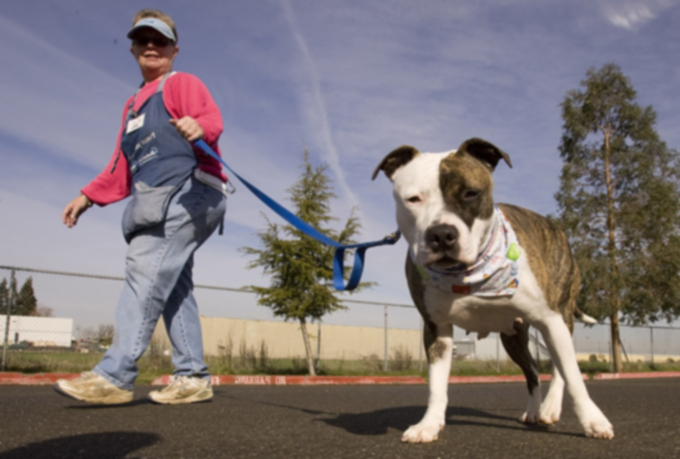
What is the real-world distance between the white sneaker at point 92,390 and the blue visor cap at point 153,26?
2299 millimetres

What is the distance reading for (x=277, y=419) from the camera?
3537 millimetres

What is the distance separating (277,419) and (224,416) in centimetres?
33

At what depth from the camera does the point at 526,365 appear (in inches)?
151

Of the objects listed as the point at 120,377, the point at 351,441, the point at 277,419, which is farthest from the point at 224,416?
the point at 351,441

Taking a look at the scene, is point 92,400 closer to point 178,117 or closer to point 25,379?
point 178,117

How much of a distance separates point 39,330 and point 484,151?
948 cm

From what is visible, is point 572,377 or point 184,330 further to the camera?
point 184,330

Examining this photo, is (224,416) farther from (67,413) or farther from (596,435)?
(596,435)

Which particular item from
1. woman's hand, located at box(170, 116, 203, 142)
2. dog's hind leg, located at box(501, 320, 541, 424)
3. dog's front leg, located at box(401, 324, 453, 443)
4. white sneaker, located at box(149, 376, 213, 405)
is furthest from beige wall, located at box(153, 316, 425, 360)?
dog's front leg, located at box(401, 324, 453, 443)

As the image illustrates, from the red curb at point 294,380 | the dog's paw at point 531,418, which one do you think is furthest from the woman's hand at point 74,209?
the red curb at point 294,380

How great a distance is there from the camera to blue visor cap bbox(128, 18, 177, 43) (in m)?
3.86

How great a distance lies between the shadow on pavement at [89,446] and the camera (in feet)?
7.22

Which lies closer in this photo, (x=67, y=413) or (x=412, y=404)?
(x=67, y=413)

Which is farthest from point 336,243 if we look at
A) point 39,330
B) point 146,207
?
point 39,330
